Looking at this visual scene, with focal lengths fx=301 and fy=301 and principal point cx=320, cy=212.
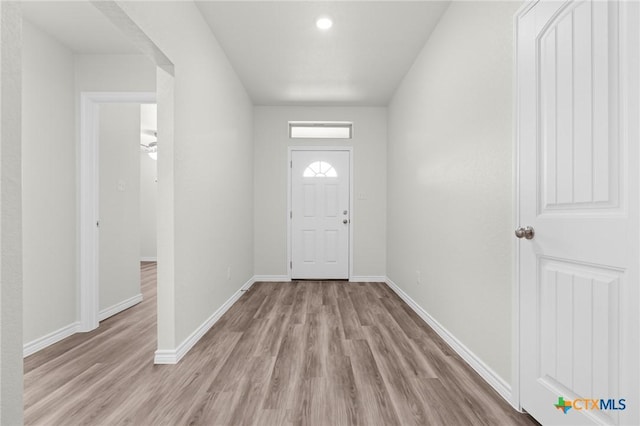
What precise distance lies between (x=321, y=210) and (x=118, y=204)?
2608mm

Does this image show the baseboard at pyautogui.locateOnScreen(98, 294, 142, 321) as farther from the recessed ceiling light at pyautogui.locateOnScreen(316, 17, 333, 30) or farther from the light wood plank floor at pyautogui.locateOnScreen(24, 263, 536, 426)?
the recessed ceiling light at pyautogui.locateOnScreen(316, 17, 333, 30)

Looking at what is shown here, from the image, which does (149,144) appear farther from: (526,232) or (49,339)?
(526,232)

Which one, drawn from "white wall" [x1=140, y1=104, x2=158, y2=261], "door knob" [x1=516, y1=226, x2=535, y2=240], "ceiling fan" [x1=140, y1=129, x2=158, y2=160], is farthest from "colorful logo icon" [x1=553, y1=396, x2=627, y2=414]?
"white wall" [x1=140, y1=104, x2=158, y2=261]

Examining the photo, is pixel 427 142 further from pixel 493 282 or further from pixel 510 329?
pixel 510 329

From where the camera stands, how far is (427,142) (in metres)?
2.83

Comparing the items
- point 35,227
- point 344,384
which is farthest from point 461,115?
point 35,227

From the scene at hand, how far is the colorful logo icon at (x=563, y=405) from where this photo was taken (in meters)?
1.22

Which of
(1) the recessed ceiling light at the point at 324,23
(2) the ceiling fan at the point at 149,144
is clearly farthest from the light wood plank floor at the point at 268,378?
(2) the ceiling fan at the point at 149,144

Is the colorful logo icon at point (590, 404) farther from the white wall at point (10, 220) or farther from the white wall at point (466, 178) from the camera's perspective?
the white wall at point (10, 220)

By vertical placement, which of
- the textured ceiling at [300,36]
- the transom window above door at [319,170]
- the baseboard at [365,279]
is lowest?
the baseboard at [365,279]

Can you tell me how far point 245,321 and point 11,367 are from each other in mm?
1964

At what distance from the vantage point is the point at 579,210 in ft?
3.87

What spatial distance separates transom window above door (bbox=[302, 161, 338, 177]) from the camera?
15.2 feet

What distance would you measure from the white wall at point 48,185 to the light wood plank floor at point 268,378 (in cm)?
35
